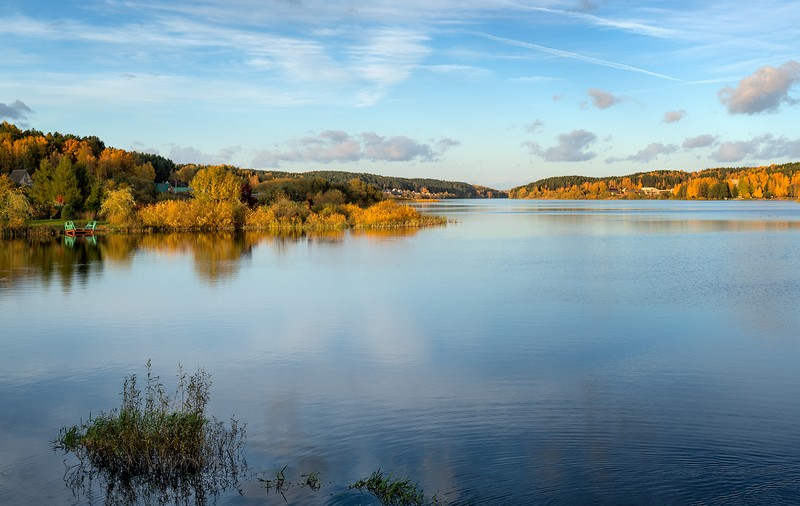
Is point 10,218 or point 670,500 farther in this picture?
point 10,218

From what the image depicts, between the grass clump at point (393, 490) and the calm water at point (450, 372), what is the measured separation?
8.2 inches

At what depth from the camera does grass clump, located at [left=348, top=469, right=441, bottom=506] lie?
22.9ft

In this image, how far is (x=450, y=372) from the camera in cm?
1205

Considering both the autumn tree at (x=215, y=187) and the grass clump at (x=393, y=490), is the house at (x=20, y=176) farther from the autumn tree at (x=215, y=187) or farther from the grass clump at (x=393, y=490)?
the grass clump at (x=393, y=490)

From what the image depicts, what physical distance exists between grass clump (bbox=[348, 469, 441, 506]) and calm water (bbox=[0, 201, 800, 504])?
21 cm

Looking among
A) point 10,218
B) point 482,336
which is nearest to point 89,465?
point 482,336

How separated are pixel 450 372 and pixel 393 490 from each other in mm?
5023

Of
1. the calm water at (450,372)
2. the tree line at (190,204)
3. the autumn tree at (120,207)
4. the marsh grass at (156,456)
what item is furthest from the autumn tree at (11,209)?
the marsh grass at (156,456)

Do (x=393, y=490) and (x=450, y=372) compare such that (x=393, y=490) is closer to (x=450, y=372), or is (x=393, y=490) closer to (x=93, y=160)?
(x=450, y=372)

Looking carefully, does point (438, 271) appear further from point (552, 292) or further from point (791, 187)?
point (791, 187)

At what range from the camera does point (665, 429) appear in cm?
908

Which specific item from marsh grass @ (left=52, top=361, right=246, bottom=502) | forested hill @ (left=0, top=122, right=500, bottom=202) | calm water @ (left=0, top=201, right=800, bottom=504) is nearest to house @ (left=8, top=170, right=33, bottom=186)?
forested hill @ (left=0, top=122, right=500, bottom=202)

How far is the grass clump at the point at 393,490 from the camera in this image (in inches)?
275

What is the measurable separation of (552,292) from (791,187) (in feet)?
603
